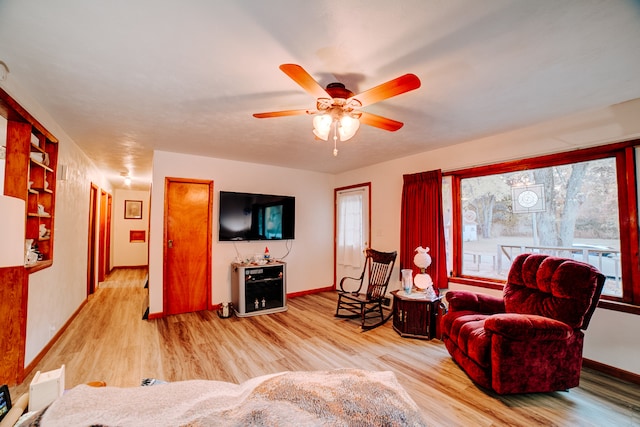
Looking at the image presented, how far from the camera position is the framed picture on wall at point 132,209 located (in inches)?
305

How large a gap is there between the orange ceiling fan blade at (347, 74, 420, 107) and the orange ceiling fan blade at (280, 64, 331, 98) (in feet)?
0.77

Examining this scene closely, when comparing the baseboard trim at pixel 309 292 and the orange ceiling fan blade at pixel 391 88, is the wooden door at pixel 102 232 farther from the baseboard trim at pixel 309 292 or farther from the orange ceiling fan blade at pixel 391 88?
the orange ceiling fan blade at pixel 391 88

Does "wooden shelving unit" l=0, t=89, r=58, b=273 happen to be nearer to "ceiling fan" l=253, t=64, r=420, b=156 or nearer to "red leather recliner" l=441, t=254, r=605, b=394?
"ceiling fan" l=253, t=64, r=420, b=156

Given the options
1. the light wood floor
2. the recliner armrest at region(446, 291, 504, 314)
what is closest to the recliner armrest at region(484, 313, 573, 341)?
the light wood floor

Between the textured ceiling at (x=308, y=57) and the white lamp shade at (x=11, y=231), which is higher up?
the textured ceiling at (x=308, y=57)

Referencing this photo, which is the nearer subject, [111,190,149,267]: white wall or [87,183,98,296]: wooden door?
[87,183,98,296]: wooden door

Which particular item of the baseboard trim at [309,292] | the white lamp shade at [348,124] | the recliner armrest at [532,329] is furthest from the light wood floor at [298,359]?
the white lamp shade at [348,124]

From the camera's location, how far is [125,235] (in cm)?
769

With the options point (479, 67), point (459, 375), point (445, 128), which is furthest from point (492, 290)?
point (479, 67)

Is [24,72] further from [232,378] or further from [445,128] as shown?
[445,128]

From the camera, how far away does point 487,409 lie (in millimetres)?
1912

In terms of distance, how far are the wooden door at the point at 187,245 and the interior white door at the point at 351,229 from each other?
2.45 meters

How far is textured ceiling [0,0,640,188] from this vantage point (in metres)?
1.35

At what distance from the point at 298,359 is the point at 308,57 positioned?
2.61 metres
